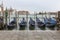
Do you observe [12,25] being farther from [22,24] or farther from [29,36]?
[29,36]

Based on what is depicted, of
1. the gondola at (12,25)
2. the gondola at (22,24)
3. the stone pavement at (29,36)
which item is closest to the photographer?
the stone pavement at (29,36)

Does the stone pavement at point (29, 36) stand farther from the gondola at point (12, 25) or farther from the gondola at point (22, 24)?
the gondola at point (22, 24)

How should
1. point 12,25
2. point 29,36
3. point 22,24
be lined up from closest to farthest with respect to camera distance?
1. point 29,36
2. point 12,25
3. point 22,24

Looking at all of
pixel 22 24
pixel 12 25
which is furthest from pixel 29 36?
pixel 22 24

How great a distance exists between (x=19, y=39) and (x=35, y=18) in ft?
33.6

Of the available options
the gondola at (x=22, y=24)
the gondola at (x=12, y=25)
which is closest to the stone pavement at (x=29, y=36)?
the gondola at (x=12, y=25)

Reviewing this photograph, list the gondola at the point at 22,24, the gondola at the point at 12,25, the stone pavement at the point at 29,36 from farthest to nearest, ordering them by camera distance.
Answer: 1. the gondola at the point at 22,24
2. the gondola at the point at 12,25
3. the stone pavement at the point at 29,36

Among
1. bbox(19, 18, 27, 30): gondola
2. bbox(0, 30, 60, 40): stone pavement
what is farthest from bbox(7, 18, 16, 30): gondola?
bbox(0, 30, 60, 40): stone pavement

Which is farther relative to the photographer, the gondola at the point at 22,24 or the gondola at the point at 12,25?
the gondola at the point at 22,24

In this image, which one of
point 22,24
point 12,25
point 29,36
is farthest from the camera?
point 22,24

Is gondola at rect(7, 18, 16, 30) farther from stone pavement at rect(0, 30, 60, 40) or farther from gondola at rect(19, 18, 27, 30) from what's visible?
stone pavement at rect(0, 30, 60, 40)

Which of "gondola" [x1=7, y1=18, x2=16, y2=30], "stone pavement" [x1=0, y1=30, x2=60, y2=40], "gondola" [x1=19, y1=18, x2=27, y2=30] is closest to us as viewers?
"stone pavement" [x1=0, y1=30, x2=60, y2=40]

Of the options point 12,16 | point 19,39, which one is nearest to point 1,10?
point 12,16

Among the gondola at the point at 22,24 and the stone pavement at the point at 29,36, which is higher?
the stone pavement at the point at 29,36
